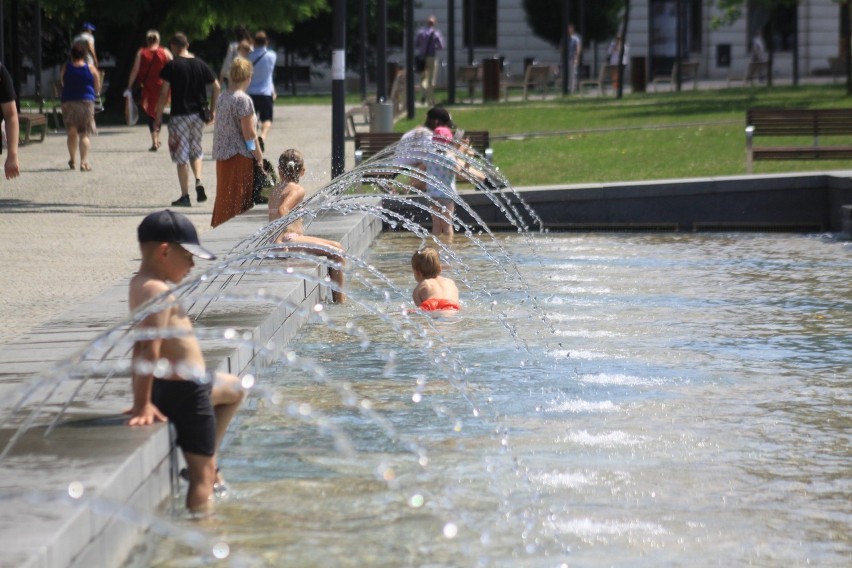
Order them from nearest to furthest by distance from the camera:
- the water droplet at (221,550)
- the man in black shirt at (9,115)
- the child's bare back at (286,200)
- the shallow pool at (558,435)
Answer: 1. the water droplet at (221,550)
2. the shallow pool at (558,435)
3. the child's bare back at (286,200)
4. the man in black shirt at (9,115)

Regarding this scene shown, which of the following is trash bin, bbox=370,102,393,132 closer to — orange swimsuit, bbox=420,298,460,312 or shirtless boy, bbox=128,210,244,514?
orange swimsuit, bbox=420,298,460,312

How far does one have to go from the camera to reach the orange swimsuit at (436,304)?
10.1 metres

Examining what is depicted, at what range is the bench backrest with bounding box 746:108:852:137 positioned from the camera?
1877 centimetres

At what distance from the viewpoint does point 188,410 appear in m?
5.70

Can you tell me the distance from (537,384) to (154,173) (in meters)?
12.7

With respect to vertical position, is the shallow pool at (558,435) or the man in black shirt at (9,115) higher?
the man in black shirt at (9,115)

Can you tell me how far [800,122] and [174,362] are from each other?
1445 centimetres

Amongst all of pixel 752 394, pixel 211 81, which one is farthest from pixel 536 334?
pixel 211 81

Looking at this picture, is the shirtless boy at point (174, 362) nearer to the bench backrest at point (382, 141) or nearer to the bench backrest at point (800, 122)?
the bench backrest at point (382, 141)

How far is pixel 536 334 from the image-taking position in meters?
9.73

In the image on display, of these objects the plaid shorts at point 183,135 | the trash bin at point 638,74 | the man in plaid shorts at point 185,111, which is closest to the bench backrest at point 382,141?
the man in plaid shorts at point 185,111

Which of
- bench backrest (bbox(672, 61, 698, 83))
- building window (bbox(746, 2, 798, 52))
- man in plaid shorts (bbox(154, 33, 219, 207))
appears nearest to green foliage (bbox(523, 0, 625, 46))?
bench backrest (bbox(672, 61, 698, 83))

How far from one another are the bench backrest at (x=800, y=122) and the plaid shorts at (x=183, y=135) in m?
6.70

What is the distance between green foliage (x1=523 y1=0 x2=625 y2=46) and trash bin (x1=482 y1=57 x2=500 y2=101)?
14.7 metres
